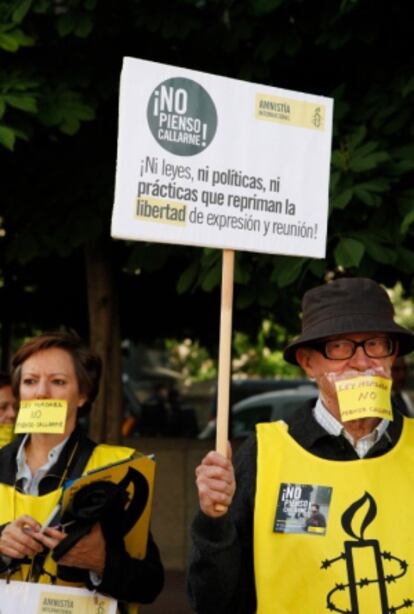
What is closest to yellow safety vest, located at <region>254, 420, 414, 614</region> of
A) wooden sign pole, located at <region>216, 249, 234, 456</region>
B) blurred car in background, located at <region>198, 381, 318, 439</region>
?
wooden sign pole, located at <region>216, 249, 234, 456</region>

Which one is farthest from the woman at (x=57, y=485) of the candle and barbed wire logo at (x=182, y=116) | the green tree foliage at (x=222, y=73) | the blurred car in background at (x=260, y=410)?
the blurred car in background at (x=260, y=410)

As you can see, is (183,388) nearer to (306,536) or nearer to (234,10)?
(234,10)

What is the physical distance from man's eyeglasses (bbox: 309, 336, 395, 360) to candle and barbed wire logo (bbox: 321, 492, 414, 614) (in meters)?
0.48

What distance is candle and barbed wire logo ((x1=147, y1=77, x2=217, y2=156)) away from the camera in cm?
389

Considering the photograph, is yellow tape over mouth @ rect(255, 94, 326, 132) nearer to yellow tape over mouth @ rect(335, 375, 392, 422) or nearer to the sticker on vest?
yellow tape over mouth @ rect(335, 375, 392, 422)

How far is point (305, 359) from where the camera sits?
406cm

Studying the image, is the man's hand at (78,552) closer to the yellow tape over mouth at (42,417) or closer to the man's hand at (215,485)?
the yellow tape over mouth at (42,417)

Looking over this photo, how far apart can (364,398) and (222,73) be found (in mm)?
4094

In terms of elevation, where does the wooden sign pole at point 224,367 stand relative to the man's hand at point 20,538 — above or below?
above

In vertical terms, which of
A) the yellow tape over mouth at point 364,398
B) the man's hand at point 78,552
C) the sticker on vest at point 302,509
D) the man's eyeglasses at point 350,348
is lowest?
the man's hand at point 78,552

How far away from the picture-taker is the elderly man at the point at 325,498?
3.74 metres

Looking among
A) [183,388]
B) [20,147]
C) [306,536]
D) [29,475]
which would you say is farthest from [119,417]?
[183,388]

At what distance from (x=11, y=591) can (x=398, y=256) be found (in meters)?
2.77

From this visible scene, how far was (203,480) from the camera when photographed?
3625 mm
